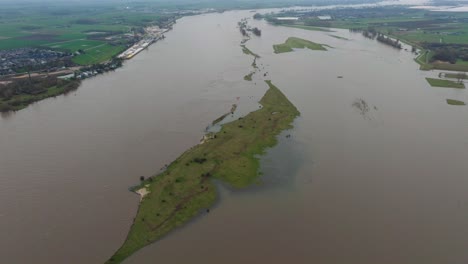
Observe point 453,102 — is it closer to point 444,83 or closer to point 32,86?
point 444,83

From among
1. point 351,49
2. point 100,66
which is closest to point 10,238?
point 100,66

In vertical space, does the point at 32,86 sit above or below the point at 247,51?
below

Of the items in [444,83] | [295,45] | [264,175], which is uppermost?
[295,45]

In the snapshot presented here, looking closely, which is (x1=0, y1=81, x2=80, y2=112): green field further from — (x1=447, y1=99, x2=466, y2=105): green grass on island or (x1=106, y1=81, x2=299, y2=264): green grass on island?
(x1=447, y1=99, x2=466, y2=105): green grass on island

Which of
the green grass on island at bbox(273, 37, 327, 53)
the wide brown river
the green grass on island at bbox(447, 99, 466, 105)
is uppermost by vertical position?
the green grass on island at bbox(273, 37, 327, 53)

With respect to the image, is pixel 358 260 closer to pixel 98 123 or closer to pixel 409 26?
pixel 98 123

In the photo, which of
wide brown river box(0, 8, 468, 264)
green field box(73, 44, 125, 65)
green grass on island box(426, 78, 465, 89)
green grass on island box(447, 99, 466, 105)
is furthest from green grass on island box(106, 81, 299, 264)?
green field box(73, 44, 125, 65)

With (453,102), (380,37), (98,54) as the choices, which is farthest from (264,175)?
(380,37)
